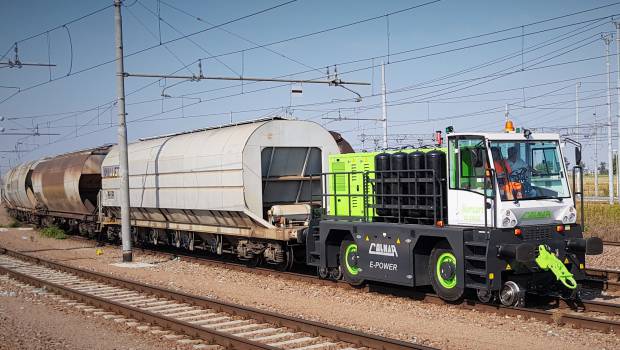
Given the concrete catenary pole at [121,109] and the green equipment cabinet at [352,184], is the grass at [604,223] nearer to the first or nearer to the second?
the green equipment cabinet at [352,184]

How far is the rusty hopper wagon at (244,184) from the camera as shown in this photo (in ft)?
53.9

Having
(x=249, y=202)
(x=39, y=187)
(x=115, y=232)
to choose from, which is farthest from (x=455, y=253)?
(x=39, y=187)

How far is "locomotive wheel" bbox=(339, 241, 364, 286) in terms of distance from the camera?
13440 mm

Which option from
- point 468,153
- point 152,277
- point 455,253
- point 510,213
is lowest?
point 152,277

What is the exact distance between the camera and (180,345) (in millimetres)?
9234

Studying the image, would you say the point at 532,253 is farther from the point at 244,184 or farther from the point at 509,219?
the point at 244,184

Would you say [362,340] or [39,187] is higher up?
[39,187]

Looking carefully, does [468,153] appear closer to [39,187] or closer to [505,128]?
[505,128]

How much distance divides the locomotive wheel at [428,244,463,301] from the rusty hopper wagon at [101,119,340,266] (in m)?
4.55

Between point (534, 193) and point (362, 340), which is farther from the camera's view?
point (534, 193)

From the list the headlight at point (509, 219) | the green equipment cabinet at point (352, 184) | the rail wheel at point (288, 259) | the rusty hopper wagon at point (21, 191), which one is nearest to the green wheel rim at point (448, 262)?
the headlight at point (509, 219)

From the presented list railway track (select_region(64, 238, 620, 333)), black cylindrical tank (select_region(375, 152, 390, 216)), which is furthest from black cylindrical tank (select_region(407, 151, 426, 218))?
railway track (select_region(64, 238, 620, 333))

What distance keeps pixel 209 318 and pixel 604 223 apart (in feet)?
66.6

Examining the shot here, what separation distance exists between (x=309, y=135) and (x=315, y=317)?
7.65 metres
